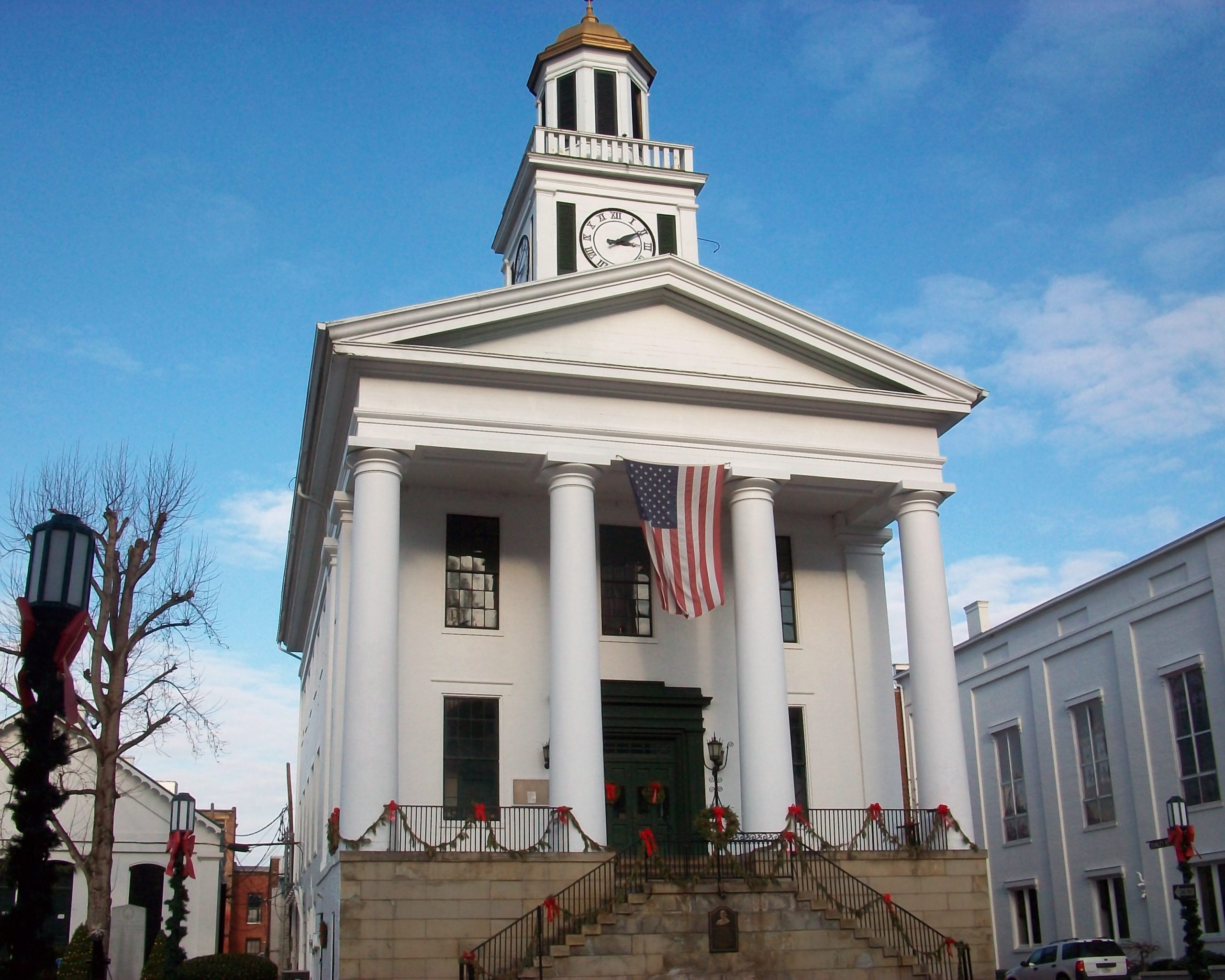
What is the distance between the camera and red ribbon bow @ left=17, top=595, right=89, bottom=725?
26.1 ft

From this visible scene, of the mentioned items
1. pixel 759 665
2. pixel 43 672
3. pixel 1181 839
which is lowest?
pixel 1181 839

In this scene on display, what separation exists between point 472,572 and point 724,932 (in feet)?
30.9

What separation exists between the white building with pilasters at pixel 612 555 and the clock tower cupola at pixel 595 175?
21.3 ft

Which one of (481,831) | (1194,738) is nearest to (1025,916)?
(1194,738)

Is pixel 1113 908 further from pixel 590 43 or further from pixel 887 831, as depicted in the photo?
pixel 590 43

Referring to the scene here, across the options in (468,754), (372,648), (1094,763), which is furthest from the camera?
(1094,763)

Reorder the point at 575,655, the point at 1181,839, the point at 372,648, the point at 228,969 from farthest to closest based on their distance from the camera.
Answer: the point at 228,969
the point at 575,655
the point at 372,648
the point at 1181,839

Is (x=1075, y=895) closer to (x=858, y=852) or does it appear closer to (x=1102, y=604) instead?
(x=1102, y=604)

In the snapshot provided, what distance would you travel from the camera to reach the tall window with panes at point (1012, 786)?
38.5 meters

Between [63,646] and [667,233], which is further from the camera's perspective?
[667,233]

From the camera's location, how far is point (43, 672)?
8.10 meters

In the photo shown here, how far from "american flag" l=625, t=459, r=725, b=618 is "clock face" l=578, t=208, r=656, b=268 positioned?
9.63 meters

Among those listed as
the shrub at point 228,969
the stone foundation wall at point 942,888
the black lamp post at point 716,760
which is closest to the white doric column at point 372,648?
the black lamp post at point 716,760

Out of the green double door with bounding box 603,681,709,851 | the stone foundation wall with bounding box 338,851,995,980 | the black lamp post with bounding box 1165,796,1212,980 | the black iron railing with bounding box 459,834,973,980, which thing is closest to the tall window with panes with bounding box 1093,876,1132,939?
the stone foundation wall with bounding box 338,851,995,980
